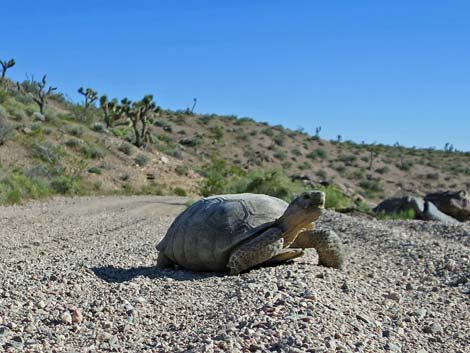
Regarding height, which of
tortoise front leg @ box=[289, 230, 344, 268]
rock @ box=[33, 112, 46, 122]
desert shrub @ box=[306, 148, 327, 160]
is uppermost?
desert shrub @ box=[306, 148, 327, 160]

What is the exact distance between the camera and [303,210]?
7188mm

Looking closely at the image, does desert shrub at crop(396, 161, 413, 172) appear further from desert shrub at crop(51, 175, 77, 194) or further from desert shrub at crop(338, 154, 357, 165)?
desert shrub at crop(51, 175, 77, 194)

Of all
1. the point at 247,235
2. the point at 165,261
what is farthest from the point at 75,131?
the point at 247,235

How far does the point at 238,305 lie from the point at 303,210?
2028 millimetres

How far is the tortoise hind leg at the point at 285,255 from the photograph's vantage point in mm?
7273

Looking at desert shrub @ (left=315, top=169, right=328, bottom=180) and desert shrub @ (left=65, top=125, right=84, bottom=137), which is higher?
desert shrub @ (left=315, top=169, right=328, bottom=180)

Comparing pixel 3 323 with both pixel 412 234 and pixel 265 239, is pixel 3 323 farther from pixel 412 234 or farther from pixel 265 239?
pixel 412 234

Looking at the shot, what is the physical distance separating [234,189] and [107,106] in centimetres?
1942

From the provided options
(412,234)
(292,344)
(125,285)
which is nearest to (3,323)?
(125,285)

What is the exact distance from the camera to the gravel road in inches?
180

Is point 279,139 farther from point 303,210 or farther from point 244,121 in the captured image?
point 303,210

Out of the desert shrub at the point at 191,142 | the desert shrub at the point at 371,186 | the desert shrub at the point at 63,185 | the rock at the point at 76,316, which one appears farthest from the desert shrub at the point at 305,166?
the rock at the point at 76,316

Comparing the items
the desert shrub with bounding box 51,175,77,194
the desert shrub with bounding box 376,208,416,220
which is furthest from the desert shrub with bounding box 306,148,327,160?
the desert shrub with bounding box 376,208,416,220

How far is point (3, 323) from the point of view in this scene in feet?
15.7
